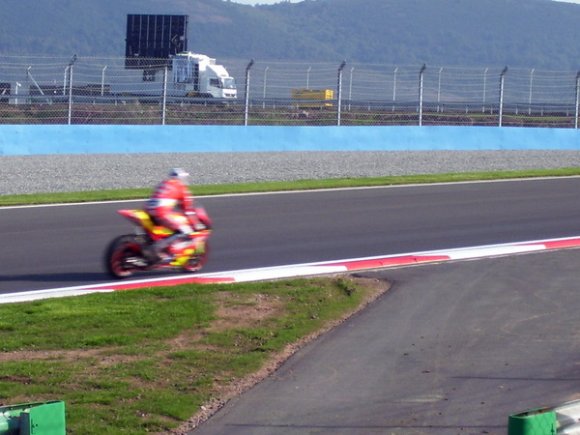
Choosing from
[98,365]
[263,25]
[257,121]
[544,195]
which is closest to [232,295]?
[98,365]

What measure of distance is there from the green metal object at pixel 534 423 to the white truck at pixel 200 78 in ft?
84.9

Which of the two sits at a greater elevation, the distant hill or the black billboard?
the distant hill

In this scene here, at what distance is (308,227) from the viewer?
13.6 m

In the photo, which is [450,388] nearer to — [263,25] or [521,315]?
[521,315]

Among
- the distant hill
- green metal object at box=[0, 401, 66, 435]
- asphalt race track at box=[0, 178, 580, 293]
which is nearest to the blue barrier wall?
asphalt race track at box=[0, 178, 580, 293]

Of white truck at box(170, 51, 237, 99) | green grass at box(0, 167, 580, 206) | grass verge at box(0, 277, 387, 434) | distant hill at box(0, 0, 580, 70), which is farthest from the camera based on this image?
distant hill at box(0, 0, 580, 70)

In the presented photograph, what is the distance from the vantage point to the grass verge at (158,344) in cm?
630

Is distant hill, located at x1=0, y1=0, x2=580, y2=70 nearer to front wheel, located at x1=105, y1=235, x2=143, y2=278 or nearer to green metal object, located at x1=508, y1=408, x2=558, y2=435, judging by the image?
front wheel, located at x1=105, y1=235, x2=143, y2=278

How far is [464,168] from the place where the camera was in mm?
22359

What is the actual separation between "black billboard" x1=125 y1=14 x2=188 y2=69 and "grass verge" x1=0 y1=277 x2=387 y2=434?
37.8 metres

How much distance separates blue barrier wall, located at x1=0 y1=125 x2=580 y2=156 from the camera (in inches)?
842

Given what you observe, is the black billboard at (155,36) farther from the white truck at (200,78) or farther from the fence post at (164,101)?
the fence post at (164,101)

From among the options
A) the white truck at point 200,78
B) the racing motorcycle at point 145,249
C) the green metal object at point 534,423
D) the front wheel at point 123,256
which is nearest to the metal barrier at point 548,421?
the green metal object at point 534,423

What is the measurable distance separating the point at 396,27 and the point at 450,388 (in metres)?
144
